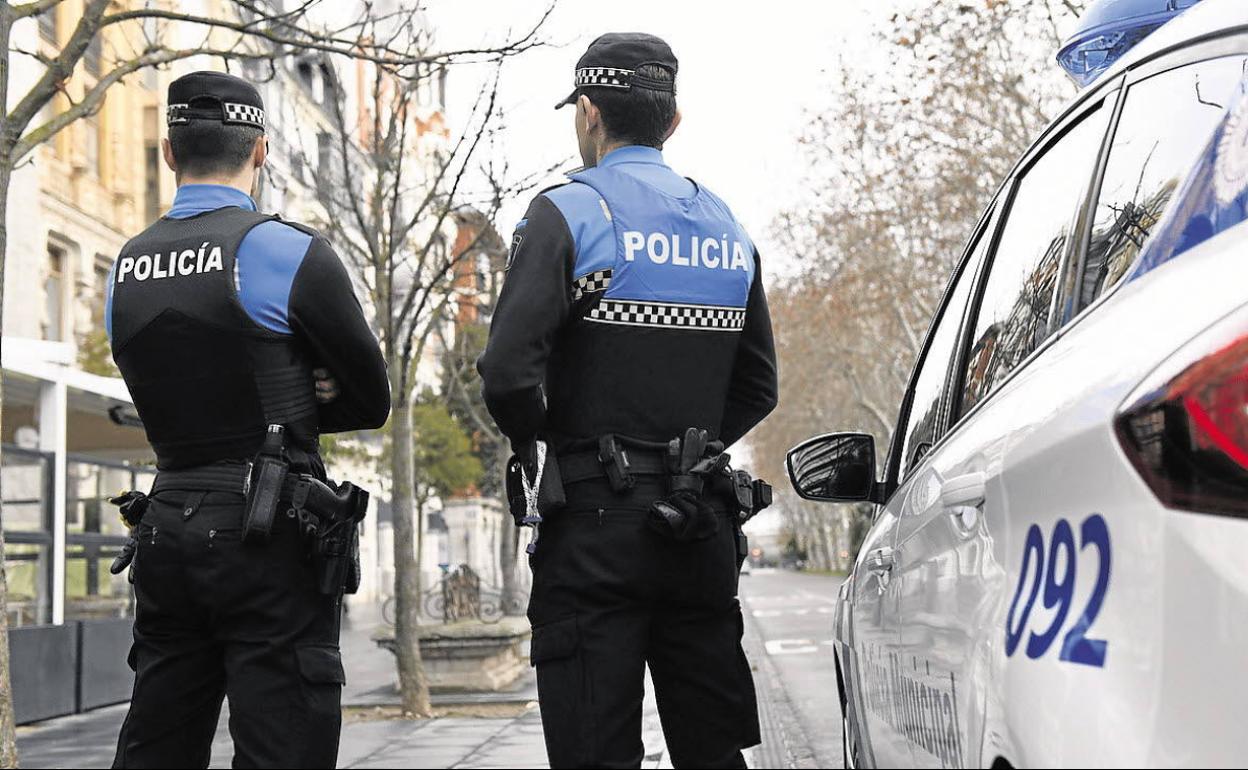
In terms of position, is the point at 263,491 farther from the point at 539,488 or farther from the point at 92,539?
the point at 92,539

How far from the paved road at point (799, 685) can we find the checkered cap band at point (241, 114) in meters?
7.72

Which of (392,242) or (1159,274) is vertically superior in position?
(392,242)

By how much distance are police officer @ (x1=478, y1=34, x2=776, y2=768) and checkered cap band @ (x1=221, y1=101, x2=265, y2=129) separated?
802 mm

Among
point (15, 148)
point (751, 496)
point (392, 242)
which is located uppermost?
point (392, 242)

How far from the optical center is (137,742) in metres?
3.76

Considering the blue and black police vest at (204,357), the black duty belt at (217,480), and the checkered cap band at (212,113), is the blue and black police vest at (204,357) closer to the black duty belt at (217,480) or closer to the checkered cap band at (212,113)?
the black duty belt at (217,480)

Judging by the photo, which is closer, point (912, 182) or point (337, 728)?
point (337, 728)

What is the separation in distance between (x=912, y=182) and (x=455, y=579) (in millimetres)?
12839

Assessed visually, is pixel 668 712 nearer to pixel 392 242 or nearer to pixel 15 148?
pixel 15 148

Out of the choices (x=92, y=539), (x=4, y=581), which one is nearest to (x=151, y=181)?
(x=92, y=539)

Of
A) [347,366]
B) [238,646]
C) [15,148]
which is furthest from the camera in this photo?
[15,148]

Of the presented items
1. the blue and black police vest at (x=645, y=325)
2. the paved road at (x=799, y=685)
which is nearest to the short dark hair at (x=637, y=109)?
the blue and black police vest at (x=645, y=325)

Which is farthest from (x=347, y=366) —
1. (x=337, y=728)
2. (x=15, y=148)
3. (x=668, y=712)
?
(x=15, y=148)

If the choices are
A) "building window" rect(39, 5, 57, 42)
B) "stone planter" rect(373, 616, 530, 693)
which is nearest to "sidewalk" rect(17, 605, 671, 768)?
"stone planter" rect(373, 616, 530, 693)
